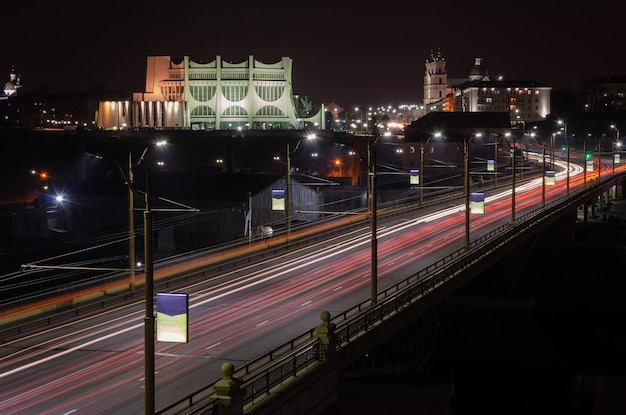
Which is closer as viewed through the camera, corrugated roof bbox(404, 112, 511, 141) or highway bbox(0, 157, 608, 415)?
highway bbox(0, 157, 608, 415)

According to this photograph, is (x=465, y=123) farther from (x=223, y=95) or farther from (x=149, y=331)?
(x=149, y=331)

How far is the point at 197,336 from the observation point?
88.8 feet

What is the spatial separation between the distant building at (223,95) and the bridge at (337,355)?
125 meters

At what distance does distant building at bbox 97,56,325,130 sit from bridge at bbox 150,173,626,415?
124709 mm

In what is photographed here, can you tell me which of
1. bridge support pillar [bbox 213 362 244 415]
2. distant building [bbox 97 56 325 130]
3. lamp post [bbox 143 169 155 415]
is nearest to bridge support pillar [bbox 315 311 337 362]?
bridge support pillar [bbox 213 362 244 415]

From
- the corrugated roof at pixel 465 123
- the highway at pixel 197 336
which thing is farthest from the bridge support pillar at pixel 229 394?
the corrugated roof at pixel 465 123

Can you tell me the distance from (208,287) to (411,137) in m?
93.9

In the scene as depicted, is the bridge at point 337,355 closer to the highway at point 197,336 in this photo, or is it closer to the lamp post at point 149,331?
the lamp post at point 149,331

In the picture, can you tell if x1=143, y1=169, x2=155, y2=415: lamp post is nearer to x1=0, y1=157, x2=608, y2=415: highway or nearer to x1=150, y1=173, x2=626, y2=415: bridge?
x1=150, y1=173, x2=626, y2=415: bridge

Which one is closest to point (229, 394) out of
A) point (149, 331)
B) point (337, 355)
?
point (149, 331)

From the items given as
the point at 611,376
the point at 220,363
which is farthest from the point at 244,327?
the point at 611,376

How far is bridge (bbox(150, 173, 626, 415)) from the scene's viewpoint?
19.3 meters

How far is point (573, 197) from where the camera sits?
257 feet

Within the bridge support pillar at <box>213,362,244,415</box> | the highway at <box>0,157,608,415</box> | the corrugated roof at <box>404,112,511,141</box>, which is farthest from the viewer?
the corrugated roof at <box>404,112,511,141</box>
